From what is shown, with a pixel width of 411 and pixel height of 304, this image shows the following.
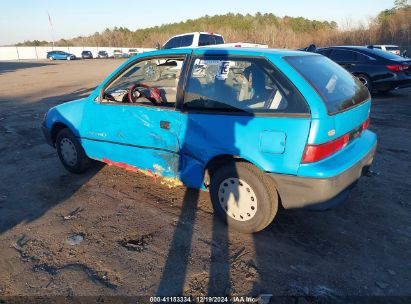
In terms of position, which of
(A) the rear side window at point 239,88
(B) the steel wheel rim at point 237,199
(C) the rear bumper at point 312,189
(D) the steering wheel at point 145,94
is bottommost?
(B) the steel wheel rim at point 237,199

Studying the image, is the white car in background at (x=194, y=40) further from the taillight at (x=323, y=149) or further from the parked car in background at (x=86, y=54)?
the parked car in background at (x=86, y=54)

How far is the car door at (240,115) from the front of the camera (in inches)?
112

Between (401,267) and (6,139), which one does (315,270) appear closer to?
(401,267)

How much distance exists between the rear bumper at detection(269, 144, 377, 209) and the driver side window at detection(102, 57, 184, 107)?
1.53m

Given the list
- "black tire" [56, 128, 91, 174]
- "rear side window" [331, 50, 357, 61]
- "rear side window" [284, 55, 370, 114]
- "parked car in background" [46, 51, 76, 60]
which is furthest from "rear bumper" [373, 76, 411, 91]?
"parked car in background" [46, 51, 76, 60]

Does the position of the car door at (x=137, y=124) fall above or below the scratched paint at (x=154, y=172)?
above

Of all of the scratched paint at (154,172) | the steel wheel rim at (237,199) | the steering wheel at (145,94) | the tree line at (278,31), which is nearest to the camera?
the steel wheel rim at (237,199)

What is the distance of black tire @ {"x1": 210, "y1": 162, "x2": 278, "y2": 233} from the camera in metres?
3.05

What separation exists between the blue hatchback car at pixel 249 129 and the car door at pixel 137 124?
13mm

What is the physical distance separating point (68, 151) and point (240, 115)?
2847 millimetres

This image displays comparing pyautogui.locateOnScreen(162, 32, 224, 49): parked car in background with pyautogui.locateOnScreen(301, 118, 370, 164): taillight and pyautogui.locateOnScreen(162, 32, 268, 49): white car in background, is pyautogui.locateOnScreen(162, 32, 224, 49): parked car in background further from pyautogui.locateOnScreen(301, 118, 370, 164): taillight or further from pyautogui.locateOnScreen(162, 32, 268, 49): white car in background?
pyautogui.locateOnScreen(301, 118, 370, 164): taillight

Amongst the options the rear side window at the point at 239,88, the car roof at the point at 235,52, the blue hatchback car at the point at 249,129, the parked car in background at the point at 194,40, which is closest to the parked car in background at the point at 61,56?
the parked car in background at the point at 194,40

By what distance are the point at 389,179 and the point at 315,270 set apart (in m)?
A: 2.34

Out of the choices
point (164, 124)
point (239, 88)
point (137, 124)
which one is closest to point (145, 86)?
point (137, 124)
